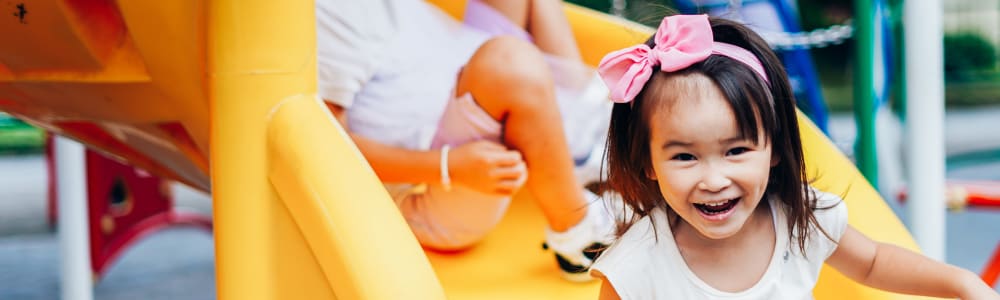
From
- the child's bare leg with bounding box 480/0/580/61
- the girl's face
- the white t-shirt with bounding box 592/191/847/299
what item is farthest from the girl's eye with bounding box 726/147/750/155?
the child's bare leg with bounding box 480/0/580/61

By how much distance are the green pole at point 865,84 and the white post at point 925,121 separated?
836 mm

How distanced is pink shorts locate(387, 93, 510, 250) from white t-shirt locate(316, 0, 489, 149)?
0.03 metres

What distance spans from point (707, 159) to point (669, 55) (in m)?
0.10

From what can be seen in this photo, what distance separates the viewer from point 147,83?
1131 mm

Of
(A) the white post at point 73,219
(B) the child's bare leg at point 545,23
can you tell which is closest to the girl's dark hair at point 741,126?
(B) the child's bare leg at point 545,23

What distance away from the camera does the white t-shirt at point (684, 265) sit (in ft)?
3.30

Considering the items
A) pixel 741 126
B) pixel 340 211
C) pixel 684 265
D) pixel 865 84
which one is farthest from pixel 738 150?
pixel 865 84

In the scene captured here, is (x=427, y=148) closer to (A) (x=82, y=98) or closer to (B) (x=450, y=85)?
(B) (x=450, y=85)

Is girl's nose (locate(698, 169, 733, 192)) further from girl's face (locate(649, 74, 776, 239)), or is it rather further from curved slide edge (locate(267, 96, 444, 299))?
curved slide edge (locate(267, 96, 444, 299))

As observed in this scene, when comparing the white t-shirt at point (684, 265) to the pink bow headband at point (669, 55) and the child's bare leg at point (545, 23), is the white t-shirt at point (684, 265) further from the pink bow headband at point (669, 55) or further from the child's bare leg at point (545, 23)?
the child's bare leg at point (545, 23)

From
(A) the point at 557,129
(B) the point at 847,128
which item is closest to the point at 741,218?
(A) the point at 557,129

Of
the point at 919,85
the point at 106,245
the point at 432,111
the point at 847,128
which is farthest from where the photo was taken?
the point at 847,128

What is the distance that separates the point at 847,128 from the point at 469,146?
228 inches

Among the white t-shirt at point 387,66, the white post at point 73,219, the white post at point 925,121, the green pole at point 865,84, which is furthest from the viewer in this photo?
the green pole at point 865,84
